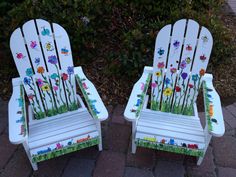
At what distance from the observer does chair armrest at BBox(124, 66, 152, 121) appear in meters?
1.84

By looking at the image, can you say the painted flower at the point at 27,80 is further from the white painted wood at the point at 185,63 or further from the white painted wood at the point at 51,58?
the white painted wood at the point at 185,63

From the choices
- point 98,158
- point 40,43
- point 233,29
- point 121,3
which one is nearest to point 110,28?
point 121,3

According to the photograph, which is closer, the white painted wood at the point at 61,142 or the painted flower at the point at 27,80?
the white painted wood at the point at 61,142

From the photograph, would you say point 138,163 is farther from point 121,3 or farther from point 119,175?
point 121,3

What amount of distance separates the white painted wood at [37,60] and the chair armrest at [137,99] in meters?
0.74

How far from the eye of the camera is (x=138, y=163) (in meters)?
2.15

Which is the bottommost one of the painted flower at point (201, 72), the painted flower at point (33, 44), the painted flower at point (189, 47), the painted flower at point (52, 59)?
the painted flower at point (201, 72)

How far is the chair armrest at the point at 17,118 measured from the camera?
169 centimetres

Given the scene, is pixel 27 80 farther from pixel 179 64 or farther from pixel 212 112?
pixel 212 112

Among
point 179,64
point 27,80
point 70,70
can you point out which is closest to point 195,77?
point 179,64

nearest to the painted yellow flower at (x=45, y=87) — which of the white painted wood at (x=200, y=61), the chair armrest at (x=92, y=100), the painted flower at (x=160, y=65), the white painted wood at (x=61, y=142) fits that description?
the chair armrest at (x=92, y=100)

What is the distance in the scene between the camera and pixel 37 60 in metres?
2.06

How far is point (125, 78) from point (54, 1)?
Result: 1.16 m

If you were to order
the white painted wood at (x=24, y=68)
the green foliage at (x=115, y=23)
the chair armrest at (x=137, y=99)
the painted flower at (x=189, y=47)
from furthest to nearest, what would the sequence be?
the green foliage at (x=115, y=23) < the painted flower at (x=189, y=47) < the white painted wood at (x=24, y=68) < the chair armrest at (x=137, y=99)
